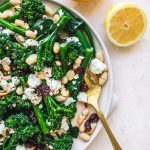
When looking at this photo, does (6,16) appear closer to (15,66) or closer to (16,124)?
(15,66)

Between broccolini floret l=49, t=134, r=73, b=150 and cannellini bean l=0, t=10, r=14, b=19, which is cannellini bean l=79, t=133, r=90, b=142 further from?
cannellini bean l=0, t=10, r=14, b=19

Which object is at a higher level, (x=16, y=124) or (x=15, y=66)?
(x=15, y=66)

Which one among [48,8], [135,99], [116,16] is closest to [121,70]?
[135,99]

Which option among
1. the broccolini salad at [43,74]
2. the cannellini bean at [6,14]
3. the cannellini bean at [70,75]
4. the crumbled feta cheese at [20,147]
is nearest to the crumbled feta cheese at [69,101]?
the broccolini salad at [43,74]

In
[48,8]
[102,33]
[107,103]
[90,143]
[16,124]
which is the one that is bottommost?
[90,143]

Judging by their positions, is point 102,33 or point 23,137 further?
point 102,33

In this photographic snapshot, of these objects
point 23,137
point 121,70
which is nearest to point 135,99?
point 121,70

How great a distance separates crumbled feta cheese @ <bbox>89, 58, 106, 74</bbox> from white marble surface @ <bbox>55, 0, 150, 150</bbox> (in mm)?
188

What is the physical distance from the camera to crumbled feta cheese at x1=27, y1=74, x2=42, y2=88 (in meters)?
2.13

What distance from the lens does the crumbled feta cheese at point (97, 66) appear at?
7.12ft

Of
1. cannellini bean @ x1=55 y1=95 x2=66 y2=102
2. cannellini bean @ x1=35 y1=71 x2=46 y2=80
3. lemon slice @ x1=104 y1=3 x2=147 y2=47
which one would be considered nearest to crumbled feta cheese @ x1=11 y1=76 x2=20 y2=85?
cannellini bean @ x1=35 y1=71 x2=46 y2=80

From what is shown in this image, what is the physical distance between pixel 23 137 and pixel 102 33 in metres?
0.72

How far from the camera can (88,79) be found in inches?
87.3

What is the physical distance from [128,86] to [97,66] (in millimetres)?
295
